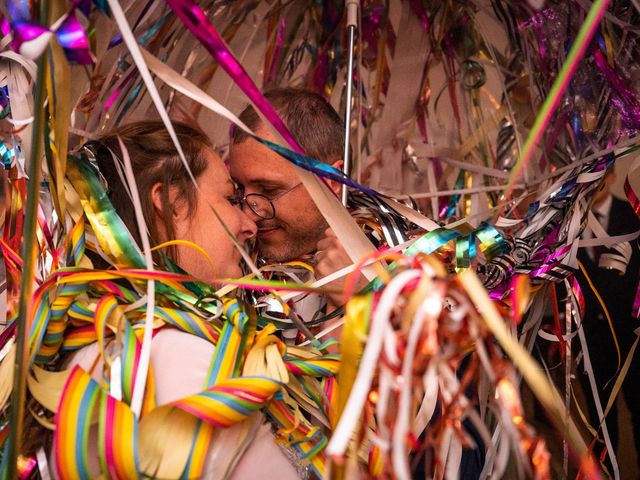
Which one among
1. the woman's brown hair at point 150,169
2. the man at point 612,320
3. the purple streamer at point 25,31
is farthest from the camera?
the man at point 612,320

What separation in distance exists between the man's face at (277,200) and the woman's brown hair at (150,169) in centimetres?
28

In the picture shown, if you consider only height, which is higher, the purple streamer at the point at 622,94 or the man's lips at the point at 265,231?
the man's lips at the point at 265,231

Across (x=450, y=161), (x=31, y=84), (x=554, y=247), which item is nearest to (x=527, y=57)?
(x=450, y=161)

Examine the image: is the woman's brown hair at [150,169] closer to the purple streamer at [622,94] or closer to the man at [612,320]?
the purple streamer at [622,94]

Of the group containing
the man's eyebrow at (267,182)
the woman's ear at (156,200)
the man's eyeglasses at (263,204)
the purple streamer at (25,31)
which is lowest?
the man's eyeglasses at (263,204)

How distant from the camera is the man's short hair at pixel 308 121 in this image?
1.47 m

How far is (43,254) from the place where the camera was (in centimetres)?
90

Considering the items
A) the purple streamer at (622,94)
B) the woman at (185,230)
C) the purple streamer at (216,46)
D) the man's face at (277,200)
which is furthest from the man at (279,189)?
the purple streamer at (216,46)

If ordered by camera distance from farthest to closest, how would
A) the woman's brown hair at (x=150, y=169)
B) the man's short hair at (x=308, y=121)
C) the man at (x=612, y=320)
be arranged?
the man's short hair at (x=308, y=121) → the man at (x=612, y=320) → the woman's brown hair at (x=150, y=169)

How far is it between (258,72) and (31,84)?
2.61ft

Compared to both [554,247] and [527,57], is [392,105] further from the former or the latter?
[554,247]

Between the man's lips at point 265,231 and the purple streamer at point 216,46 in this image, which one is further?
the man's lips at point 265,231

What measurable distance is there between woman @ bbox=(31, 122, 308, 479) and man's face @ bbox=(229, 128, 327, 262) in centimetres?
19

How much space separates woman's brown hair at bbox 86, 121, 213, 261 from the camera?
0.99m
